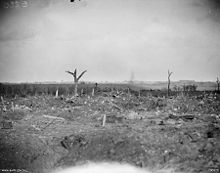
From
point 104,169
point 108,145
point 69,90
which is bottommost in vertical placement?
point 104,169

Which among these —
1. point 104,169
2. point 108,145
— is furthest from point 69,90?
point 104,169

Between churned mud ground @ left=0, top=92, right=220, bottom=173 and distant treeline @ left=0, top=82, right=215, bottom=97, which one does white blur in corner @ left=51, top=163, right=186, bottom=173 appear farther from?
distant treeline @ left=0, top=82, right=215, bottom=97

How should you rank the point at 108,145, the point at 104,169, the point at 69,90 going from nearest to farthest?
the point at 104,169 < the point at 108,145 < the point at 69,90

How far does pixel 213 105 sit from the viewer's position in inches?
874

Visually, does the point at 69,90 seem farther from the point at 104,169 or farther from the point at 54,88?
the point at 104,169

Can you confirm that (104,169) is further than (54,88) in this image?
No

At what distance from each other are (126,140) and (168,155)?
2.35 metres

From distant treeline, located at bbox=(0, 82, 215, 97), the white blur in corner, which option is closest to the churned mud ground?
the white blur in corner

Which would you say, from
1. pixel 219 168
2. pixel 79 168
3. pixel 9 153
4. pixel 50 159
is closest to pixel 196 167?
pixel 219 168

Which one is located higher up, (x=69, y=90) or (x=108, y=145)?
(x=69, y=90)

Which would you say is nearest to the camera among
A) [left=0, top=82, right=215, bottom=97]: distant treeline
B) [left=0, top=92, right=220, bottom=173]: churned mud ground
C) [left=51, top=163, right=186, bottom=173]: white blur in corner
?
[left=51, top=163, right=186, bottom=173]: white blur in corner

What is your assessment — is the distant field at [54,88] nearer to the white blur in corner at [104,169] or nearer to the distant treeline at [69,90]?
the distant treeline at [69,90]

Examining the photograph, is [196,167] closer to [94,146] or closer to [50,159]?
[94,146]

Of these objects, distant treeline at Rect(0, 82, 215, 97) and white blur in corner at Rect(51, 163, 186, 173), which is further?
distant treeline at Rect(0, 82, 215, 97)
